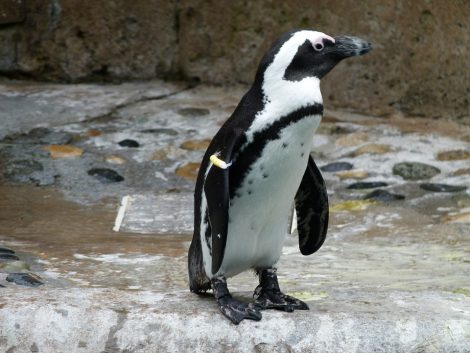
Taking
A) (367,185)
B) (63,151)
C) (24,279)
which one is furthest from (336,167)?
(24,279)

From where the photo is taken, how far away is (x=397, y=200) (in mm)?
4883

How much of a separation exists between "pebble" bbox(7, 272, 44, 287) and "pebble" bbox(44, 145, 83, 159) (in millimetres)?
2025

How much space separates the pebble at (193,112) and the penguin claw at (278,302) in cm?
353

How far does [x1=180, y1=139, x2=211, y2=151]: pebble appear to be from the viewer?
18.3 feet

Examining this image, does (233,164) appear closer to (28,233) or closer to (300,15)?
(28,233)

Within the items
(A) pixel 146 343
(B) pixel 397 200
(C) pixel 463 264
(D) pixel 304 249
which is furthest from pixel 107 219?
(A) pixel 146 343

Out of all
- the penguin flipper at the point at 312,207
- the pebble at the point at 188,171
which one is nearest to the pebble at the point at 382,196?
the pebble at the point at 188,171

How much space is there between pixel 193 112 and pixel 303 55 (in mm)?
3656

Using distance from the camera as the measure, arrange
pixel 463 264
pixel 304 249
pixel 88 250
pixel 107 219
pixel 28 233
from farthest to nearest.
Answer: pixel 107 219 → pixel 28 233 → pixel 88 250 → pixel 463 264 → pixel 304 249

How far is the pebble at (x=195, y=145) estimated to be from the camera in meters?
5.58

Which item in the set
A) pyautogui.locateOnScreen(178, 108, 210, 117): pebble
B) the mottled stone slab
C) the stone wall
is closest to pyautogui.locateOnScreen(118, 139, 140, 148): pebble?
pyautogui.locateOnScreen(178, 108, 210, 117): pebble

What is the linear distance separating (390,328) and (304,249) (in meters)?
0.47

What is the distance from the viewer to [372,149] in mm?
5574

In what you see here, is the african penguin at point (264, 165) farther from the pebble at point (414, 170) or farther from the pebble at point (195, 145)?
the pebble at point (195, 145)
